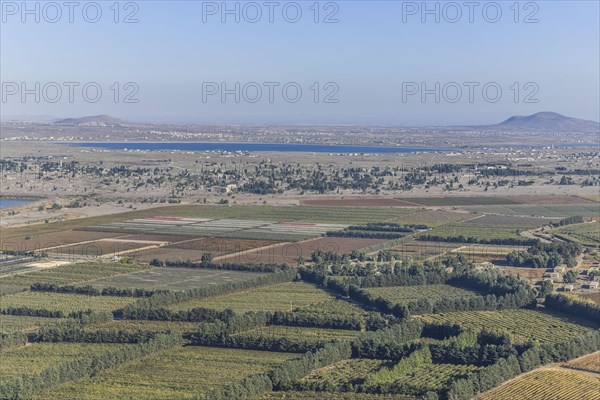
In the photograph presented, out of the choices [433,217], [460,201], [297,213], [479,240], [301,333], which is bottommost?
[301,333]

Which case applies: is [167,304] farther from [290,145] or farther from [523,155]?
[290,145]

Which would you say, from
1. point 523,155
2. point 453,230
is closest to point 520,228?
point 453,230

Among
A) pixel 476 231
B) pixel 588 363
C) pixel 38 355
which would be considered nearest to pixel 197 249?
pixel 476 231

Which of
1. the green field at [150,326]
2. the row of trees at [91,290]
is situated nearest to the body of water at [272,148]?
the row of trees at [91,290]

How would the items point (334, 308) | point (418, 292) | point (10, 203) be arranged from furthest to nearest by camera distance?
point (10, 203) → point (418, 292) → point (334, 308)

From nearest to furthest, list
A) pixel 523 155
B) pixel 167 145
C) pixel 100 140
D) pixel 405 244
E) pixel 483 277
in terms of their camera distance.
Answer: pixel 483 277 < pixel 405 244 < pixel 523 155 < pixel 167 145 < pixel 100 140

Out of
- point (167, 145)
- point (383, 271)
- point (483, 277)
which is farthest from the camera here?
point (167, 145)

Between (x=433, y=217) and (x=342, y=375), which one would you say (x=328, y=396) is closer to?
(x=342, y=375)
